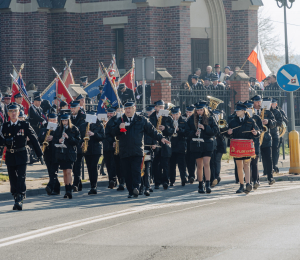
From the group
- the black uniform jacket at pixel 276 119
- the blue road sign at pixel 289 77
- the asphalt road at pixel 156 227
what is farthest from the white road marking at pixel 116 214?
the blue road sign at pixel 289 77

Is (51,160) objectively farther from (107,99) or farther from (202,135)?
(107,99)

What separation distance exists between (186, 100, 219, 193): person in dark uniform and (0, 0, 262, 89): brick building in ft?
40.5

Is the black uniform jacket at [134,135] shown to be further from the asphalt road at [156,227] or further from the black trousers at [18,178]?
the black trousers at [18,178]

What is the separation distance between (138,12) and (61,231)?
58.0 ft

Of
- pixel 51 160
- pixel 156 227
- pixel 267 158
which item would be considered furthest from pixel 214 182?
pixel 156 227

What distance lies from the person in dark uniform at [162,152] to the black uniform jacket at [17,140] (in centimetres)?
328

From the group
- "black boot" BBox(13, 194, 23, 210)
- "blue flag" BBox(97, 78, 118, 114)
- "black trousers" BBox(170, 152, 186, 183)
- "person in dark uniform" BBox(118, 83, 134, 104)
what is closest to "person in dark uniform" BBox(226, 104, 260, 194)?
"black trousers" BBox(170, 152, 186, 183)

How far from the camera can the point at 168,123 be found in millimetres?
13781

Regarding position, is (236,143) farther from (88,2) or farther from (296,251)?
(88,2)

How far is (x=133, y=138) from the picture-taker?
1227cm

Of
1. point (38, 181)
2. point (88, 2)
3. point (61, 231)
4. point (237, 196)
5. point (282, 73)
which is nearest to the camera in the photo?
point (61, 231)

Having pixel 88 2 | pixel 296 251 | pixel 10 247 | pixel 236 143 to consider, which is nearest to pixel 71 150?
pixel 236 143

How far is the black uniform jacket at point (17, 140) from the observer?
1122 centimetres

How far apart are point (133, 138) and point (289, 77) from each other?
619 cm
